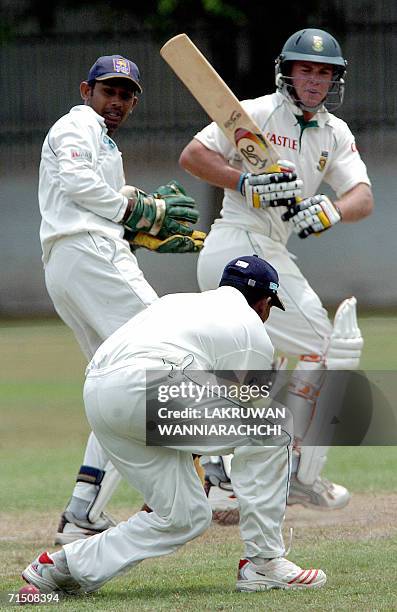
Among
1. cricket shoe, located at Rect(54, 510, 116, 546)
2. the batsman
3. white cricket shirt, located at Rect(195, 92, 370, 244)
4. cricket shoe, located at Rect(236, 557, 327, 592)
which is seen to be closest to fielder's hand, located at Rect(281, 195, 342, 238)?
the batsman

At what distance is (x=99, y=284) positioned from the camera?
5516 mm

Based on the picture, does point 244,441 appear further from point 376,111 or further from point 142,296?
point 376,111

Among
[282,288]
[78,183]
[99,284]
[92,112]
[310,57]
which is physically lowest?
[282,288]

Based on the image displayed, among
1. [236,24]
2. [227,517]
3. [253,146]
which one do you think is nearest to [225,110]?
[253,146]

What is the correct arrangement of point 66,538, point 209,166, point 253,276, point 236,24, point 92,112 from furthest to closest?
point 236,24, point 209,166, point 92,112, point 66,538, point 253,276

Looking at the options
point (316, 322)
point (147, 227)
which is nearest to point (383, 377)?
point (316, 322)

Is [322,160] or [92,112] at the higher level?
[92,112]

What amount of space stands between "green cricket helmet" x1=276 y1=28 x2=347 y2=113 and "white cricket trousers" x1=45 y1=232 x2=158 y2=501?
1.38m

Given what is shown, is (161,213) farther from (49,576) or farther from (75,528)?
(49,576)

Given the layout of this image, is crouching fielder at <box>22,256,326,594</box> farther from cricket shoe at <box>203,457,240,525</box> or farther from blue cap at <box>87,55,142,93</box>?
blue cap at <box>87,55,142,93</box>

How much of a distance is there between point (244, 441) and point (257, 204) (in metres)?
2.20

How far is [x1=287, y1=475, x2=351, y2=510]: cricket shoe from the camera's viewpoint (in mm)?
6145

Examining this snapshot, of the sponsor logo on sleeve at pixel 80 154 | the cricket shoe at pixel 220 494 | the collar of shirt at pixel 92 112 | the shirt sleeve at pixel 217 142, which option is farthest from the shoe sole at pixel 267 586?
the shirt sleeve at pixel 217 142

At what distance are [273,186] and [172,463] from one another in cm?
222
